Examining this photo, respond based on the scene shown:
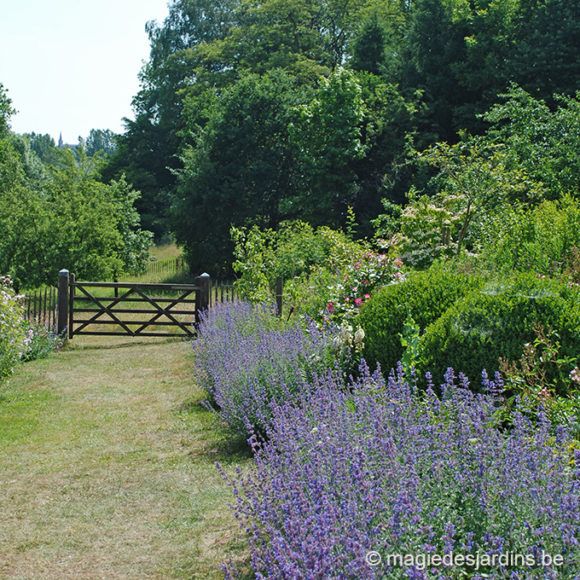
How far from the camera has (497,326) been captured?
Answer: 5.33 meters

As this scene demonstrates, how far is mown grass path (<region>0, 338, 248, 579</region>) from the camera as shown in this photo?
4.12 m

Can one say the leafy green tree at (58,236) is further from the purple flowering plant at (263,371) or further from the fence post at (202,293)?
the purple flowering plant at (263,371)

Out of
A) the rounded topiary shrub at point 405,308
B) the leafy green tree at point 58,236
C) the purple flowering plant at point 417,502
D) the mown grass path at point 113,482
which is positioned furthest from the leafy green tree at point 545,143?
the leafy green tree at point 58,236

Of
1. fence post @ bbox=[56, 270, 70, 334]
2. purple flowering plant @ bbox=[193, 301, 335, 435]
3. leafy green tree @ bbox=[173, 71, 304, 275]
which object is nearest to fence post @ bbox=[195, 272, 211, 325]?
fence post @ bbox=[56, 270, 70, 334]

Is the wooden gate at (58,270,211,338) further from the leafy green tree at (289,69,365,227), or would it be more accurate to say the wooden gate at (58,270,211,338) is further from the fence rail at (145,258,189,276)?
the fence rail at (145,258,189,276)

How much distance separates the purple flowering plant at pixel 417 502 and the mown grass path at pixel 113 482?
84 centimetres

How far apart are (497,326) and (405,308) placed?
1.34 metres

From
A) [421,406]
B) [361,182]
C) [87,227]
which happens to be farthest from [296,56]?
[421,406]

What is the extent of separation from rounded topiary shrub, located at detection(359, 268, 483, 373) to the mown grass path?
5.86ft

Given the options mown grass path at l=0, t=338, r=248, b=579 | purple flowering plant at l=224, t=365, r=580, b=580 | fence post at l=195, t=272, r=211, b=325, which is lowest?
mown grass path at l=0, t=338, r=248, b=579

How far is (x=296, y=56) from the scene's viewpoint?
32.3 metres

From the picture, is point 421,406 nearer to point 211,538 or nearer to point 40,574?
point 211,538

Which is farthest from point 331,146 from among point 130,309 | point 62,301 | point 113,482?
point 113,482

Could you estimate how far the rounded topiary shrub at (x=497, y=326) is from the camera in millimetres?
A: 5148
